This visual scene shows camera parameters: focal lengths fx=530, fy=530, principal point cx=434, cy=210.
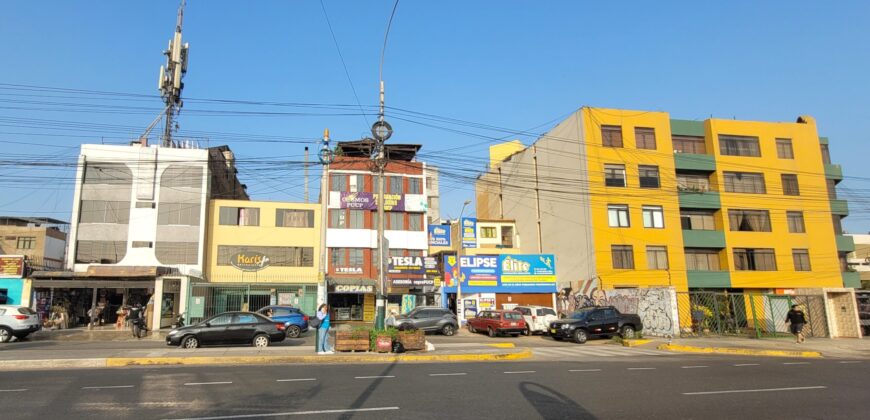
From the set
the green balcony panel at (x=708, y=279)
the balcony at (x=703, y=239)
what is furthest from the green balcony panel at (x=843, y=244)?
the green balcony panel at (x=708, y=279)

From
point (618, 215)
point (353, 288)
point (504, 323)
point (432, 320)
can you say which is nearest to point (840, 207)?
point (618, 215)

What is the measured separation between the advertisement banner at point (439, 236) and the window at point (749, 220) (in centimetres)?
2289

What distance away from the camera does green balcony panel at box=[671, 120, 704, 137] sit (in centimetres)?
4344

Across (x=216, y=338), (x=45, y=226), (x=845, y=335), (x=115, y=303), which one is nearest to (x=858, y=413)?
(x=216, y=338)

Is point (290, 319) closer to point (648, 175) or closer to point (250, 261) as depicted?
point (250, 261)

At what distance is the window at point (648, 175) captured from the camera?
4147 cm

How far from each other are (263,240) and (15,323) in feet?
64.8

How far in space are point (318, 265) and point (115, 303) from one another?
14.6 m

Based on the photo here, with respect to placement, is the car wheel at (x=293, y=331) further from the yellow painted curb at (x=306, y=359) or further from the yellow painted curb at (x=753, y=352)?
the yellow painted curb at (x=753, y=352)

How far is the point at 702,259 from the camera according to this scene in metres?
41.9

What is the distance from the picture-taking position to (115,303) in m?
37.8

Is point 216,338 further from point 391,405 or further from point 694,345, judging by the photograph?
point 694,345

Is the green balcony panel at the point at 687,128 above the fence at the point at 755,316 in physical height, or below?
above

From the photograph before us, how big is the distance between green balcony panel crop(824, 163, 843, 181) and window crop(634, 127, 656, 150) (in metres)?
16.9
